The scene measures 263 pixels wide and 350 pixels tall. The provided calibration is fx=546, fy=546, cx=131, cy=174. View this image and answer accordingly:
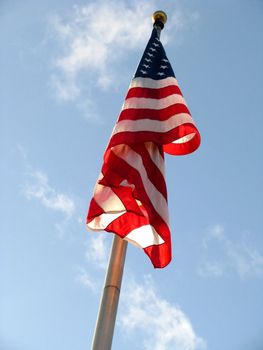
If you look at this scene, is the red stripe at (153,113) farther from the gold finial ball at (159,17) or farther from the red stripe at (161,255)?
the gold finial ball at (159,17)

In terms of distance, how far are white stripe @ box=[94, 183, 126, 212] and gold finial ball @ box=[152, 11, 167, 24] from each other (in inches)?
236

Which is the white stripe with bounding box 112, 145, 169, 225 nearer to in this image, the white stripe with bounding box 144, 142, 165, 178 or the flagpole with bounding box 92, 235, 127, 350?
the white stripe with bounding box 144, 142, 165, 178

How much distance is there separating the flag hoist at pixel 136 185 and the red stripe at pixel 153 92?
0.08 ft

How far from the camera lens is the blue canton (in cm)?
1159

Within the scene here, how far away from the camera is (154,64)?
12008mm

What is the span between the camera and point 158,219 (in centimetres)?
876

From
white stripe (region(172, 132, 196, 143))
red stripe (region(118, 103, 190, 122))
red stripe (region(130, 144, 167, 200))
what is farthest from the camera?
white stripe (region(172, 132, 196, 143))

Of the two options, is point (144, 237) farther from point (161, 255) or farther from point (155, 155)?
point (155, 155)

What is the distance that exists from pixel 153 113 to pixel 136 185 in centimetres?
205

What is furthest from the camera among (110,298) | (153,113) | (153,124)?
(153,113)

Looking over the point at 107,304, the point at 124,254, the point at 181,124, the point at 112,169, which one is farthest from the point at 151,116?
the point at 107,304

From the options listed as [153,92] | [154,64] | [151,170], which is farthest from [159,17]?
[151,170]

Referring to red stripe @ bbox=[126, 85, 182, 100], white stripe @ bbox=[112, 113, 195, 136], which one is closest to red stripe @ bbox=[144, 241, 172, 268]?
white stripe @ bbox=[112, 113, 195, 136]

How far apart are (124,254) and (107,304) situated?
3.25ft
